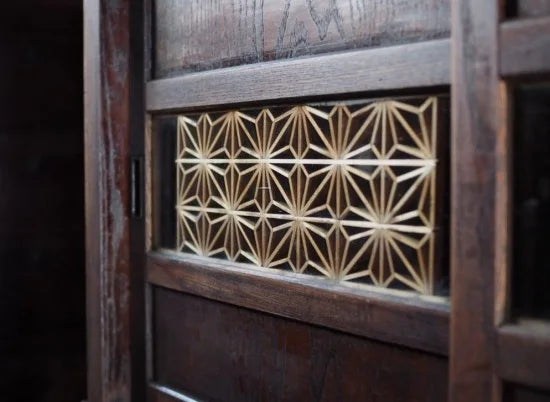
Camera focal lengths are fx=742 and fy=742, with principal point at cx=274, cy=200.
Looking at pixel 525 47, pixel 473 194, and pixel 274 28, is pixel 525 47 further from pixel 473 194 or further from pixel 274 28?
pixel 274 28

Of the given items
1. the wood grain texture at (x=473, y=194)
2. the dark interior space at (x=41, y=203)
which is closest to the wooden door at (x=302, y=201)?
the wood grain texture at (x=473, y=194)

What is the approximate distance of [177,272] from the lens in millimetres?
1241

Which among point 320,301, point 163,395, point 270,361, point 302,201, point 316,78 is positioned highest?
point 316,78

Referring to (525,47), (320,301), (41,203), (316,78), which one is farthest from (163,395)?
(41,203)

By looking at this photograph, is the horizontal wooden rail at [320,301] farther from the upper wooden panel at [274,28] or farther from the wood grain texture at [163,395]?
the upper wooden panel at [274,28]

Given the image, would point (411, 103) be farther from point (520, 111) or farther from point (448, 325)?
point (448, 325)

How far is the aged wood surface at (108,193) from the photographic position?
131 centimetres

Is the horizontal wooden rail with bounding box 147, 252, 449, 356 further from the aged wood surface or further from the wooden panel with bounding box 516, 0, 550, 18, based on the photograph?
the wooden panel with bounding box 516, 0, 550, 18

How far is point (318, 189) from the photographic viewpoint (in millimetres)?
991

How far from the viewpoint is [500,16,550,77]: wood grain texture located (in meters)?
0.72

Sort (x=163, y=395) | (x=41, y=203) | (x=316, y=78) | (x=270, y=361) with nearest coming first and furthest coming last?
(x=316, y=78) < (x=270, y=361) < (x=163, y=395) < (x=41, y=203)

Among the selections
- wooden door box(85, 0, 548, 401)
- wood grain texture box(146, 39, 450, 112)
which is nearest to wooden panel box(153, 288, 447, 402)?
wooden door box(85, 0, 548, 401)

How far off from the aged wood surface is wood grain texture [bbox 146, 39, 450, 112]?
93 mm

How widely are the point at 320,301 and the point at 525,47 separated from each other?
16.4 inches
